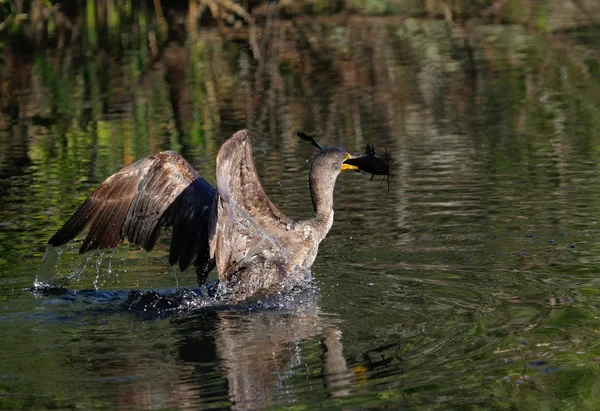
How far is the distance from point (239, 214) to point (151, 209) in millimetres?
667

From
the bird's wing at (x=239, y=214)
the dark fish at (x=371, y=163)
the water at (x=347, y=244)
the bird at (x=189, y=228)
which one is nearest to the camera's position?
the water at (x=347, y=244)

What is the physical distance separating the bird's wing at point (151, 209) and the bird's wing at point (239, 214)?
22 cm

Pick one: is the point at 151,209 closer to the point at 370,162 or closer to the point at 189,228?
the point at 189,228

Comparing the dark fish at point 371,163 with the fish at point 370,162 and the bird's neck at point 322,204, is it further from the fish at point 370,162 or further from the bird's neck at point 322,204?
the bird's neck at point 322,204

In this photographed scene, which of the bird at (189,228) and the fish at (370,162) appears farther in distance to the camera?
the fish at (370,162)

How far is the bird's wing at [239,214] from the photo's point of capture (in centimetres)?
704

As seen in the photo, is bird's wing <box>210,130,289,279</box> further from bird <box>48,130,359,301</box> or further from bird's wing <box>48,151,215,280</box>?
bird's wing <box>48,151,215,280</box>

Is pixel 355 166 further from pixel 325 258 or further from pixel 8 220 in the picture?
pixel 8 220

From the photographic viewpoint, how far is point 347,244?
8797 mm

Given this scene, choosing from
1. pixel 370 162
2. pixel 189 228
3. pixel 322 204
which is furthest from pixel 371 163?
pixel 189 228

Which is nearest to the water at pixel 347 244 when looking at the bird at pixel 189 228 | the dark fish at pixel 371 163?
the bird at pixel 189 228

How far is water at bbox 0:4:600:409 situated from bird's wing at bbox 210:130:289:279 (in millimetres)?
364

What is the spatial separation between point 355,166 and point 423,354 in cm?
251

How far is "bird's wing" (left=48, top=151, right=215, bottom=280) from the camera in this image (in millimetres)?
7887
